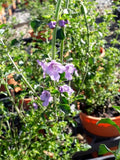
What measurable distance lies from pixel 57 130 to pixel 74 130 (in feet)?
2.24

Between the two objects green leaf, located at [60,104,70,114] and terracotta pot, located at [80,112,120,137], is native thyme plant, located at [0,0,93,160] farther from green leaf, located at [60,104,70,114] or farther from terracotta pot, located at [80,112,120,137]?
terracotta pot, located at [80,112,120,137]

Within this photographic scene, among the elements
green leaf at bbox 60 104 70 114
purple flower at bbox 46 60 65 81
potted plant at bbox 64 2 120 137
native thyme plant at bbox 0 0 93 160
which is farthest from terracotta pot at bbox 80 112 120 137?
purple flower at bbox 46 60 65 81

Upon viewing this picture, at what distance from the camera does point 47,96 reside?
125cm

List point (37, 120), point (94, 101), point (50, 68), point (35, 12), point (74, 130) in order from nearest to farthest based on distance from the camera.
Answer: point (50, 68) < point (37, 120) < point (94, 101) < point (74, 130) < point (35, 12)

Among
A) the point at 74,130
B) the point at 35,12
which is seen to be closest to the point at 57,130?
the point at 74,130

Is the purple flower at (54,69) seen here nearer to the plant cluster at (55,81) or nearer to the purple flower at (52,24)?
the plant cluster at (55,81)

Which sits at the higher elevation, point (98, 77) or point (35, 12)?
point (35, 12)

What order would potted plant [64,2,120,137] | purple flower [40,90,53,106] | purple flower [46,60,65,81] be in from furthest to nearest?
potted plant [64,2,120,137], purple flower [40,90,53,106], purple flower [46,60,65,81]

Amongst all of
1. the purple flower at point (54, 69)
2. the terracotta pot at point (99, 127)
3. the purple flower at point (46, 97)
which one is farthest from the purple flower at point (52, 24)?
the terracotta pot at point (99, 127)

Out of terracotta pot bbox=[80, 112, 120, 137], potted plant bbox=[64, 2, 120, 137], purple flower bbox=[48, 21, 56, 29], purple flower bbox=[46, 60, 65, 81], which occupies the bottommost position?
terracotta pot bbox=[80, 112, 120, 137]

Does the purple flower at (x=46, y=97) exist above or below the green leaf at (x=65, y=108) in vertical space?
above

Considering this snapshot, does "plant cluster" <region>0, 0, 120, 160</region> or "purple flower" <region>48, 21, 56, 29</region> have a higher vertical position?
"purple flower" <region>48, 21, 56, 29</region>

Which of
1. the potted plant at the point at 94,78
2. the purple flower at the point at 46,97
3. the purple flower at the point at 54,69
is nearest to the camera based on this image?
the purple flower at the point at 54,69

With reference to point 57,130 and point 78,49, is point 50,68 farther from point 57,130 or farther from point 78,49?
point 78,49
